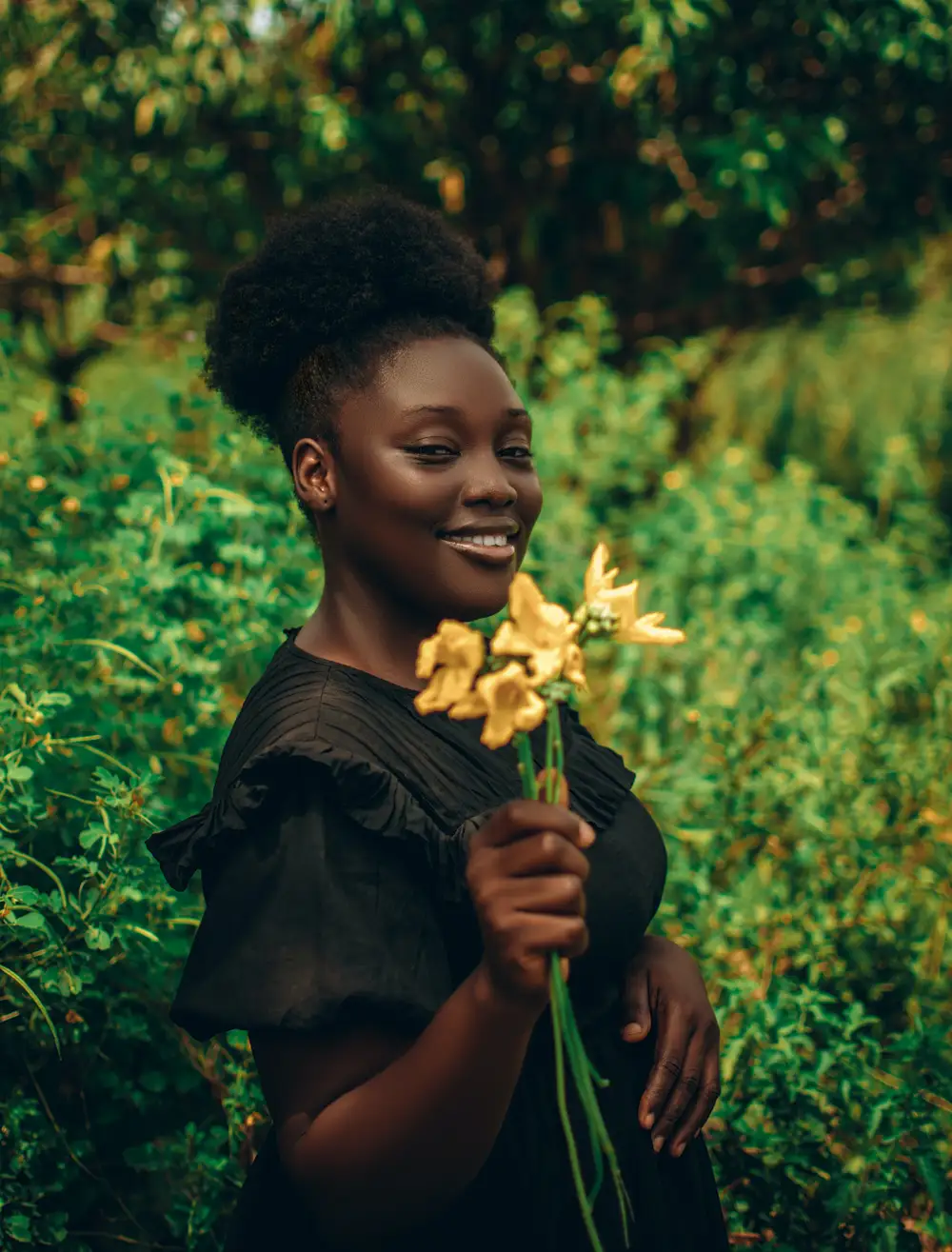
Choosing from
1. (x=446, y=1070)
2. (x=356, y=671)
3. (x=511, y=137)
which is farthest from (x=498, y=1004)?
(x=511, y=137)

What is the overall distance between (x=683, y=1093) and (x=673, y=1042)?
0.19ft

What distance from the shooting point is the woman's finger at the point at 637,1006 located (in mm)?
1369

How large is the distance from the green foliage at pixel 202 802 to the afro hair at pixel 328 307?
0.61 meters

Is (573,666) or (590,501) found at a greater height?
(590,501)

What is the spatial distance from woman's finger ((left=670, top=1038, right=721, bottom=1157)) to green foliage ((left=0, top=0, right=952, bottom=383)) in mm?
3816

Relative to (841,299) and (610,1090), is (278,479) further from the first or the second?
(841,299)

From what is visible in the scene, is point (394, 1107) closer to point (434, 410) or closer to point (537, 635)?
point (537, 635)

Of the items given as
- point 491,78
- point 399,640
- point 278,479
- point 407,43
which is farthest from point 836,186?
point 399,640

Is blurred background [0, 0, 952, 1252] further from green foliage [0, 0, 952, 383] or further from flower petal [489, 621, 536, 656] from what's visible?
flower petal [489, 621, 536, 656]

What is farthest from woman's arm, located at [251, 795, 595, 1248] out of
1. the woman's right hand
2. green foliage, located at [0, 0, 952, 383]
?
green foliage, located at [0, 0, 952, 383]

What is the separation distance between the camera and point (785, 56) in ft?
15.9

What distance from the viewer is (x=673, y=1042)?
139cm

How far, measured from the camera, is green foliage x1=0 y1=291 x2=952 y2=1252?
1.88 meters

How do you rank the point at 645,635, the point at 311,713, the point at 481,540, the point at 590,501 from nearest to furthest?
the point at 645,635
the point at 311,713
the point at 481,540
the point at 590,501
